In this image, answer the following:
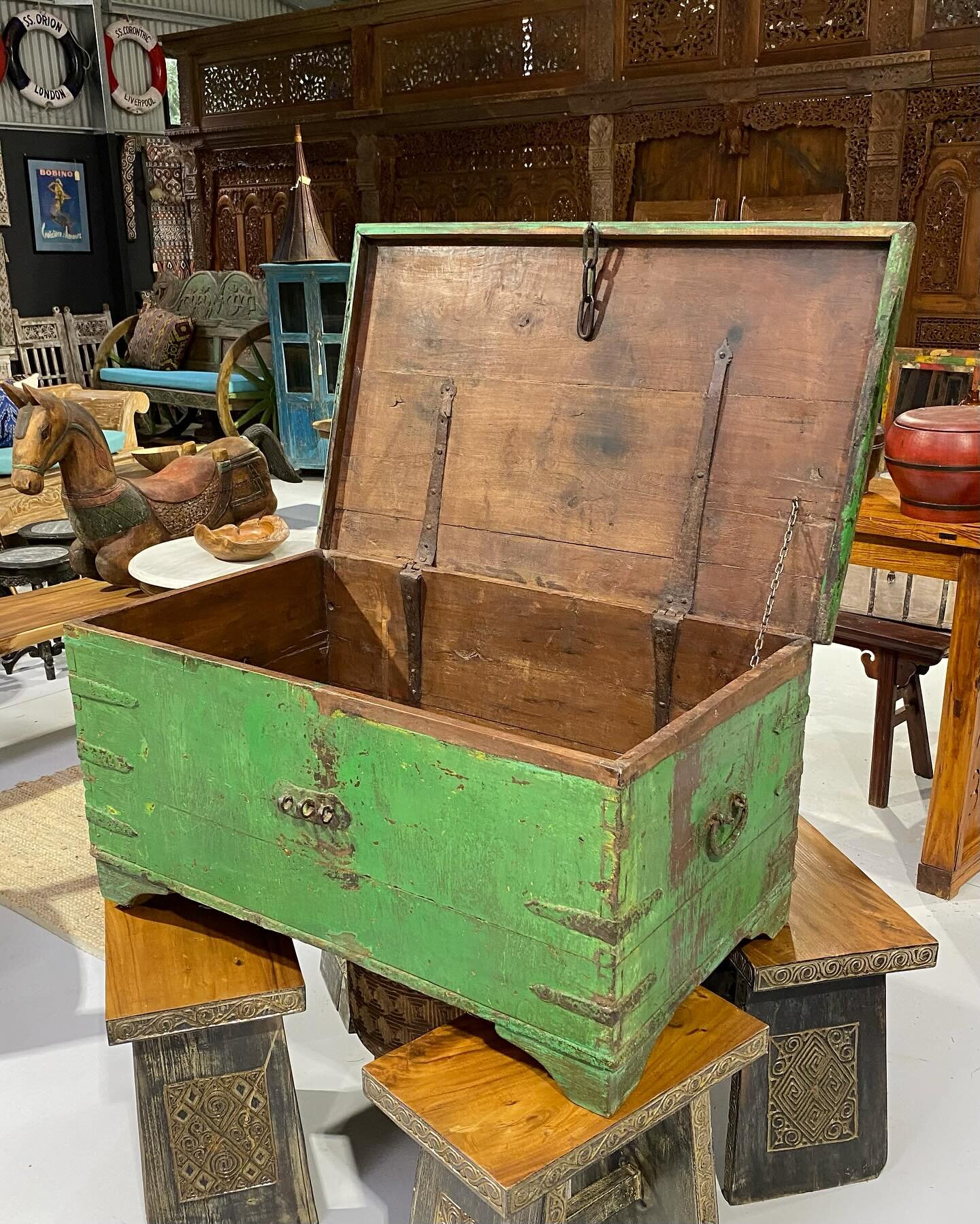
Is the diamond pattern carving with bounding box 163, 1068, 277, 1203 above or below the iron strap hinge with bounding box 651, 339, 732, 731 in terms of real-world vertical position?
below

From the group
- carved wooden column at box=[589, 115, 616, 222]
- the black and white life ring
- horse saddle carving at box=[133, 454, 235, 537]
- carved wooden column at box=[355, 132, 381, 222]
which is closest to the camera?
horse saddle carving at box=[133, 454, 235, 537]

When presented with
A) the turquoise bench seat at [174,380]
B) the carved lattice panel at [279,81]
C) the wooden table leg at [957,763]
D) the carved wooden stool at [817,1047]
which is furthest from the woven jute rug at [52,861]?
the carved lattice panel at [279,81]

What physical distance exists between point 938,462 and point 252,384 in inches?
233

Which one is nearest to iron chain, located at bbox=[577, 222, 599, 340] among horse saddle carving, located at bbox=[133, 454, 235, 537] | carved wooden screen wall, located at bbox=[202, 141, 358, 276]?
horse saddle carving, located at bbox=[133, 454, 235, 537]

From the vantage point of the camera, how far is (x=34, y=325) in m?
8.62

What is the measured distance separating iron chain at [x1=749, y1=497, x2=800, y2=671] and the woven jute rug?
1.61m

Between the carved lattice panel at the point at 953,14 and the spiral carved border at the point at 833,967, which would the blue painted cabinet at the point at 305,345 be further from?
the spiral carved border at the point at 833,967

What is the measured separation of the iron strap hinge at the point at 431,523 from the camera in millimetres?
2025

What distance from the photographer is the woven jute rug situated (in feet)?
8.46

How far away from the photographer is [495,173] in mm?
7035

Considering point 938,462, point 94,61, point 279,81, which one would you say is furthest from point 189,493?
point 94,61

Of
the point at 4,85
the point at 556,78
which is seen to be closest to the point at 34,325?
the point at 4,85

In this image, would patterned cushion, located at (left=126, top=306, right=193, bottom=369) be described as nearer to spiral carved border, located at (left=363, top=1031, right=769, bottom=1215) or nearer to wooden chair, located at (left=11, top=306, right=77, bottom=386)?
wooden chair, located at (left=11, top=306, right=77, bottom=386)

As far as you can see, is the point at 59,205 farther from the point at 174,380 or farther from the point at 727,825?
the point at 727,825
